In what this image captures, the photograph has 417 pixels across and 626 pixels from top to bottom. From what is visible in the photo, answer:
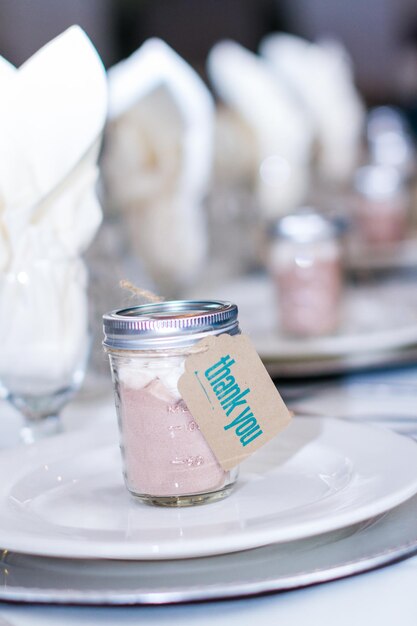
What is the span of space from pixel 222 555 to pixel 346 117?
2.97 m

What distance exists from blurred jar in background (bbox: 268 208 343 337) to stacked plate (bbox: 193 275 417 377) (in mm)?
38

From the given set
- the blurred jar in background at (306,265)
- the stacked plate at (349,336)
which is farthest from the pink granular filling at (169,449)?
the blurred jar in background at (306,265)

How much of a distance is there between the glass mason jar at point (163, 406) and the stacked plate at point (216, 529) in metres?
0.02

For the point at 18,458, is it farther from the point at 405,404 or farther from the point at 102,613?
the point at 405,404

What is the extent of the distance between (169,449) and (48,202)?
308mm

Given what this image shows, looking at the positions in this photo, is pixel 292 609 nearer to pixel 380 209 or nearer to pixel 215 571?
pixel 215 571

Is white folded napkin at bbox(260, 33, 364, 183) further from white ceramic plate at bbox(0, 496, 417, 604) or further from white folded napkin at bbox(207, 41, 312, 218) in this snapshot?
white ceramic plate at bbox(0, 496, 417, 604)

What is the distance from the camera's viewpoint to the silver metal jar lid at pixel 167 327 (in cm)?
73

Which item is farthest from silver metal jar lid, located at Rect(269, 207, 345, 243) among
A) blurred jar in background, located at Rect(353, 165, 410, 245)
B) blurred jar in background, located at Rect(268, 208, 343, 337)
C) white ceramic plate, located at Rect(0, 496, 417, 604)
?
blurred jar in background, located at Rect(353, 165, 410, 245)

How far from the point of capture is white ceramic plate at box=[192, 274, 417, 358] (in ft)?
4.35

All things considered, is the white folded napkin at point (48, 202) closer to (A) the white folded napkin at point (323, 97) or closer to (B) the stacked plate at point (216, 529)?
(B) the stacked plate at point (216, 529)

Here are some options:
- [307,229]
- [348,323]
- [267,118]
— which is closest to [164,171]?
[307,229]

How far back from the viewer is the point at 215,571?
2.10 ft

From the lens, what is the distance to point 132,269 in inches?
57.2
